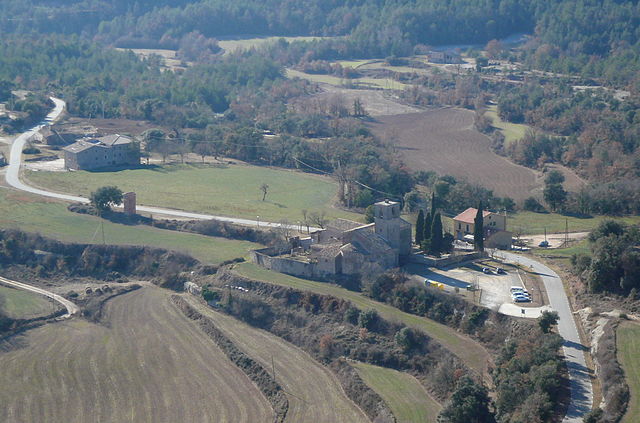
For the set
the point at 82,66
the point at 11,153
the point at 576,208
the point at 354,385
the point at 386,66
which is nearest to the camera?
the point at 354,385

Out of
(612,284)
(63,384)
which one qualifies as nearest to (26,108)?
(63,384)

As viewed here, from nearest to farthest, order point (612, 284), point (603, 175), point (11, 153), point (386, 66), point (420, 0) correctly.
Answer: point (612, 284) < point (603, 175) < point (11, 153) < point (386, 66) < point (420, 0)

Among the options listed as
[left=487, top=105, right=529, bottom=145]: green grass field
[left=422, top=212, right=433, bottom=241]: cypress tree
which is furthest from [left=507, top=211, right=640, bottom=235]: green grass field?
[left=487, top=105, right=529, bottom=145]: green grass field

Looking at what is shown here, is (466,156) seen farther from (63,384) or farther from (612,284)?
(63,384)

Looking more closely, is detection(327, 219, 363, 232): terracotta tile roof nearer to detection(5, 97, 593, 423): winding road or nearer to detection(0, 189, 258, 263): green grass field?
detection(0, 189, 258, 263): green grass field

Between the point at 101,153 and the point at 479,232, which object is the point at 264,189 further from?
the point at 479,232

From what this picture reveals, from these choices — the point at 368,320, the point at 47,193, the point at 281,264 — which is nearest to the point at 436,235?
the point at 281,264

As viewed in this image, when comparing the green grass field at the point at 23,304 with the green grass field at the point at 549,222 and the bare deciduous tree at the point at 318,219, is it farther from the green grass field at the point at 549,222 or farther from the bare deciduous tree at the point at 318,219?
the green grass field at the point at 549,222
